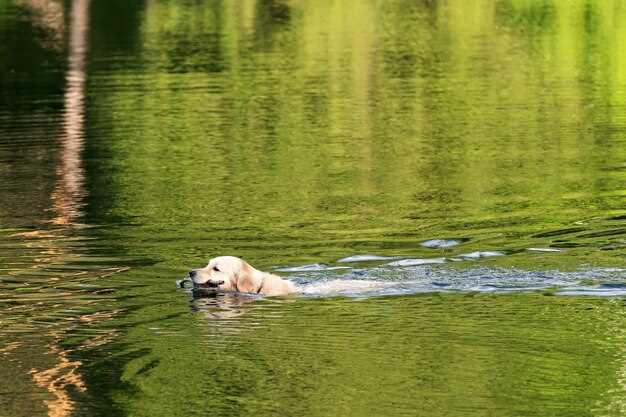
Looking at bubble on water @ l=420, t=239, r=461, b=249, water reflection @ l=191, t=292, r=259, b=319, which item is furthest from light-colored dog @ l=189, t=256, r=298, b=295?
bubble on water @ l=420, t=239, r=461, b=249

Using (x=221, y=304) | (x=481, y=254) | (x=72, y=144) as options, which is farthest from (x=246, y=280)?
(x=72, y=144)

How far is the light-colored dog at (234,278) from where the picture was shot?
1780 cm

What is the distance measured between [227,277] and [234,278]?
0.08 meters

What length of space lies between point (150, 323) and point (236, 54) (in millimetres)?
37266

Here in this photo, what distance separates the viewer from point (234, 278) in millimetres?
17891

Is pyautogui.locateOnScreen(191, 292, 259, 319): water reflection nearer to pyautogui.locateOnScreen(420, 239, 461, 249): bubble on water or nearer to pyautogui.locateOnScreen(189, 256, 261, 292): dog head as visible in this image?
pyautogui.locateOnScreen(189, 256, 261, 292): dog head

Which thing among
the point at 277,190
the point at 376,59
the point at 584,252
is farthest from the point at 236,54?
the point at 584,252

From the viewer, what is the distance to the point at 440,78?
44344mm

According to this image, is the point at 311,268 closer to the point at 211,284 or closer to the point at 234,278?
the point at 234,278

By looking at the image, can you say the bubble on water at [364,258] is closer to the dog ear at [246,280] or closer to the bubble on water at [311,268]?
the bubble on water at [311,268]

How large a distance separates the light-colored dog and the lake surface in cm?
17

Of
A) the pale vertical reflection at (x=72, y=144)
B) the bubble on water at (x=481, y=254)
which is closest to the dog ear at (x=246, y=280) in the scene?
the bubble on water at (x=481, y=254)

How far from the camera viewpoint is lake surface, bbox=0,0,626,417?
1450cm

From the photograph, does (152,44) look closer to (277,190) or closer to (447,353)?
(277,190)
